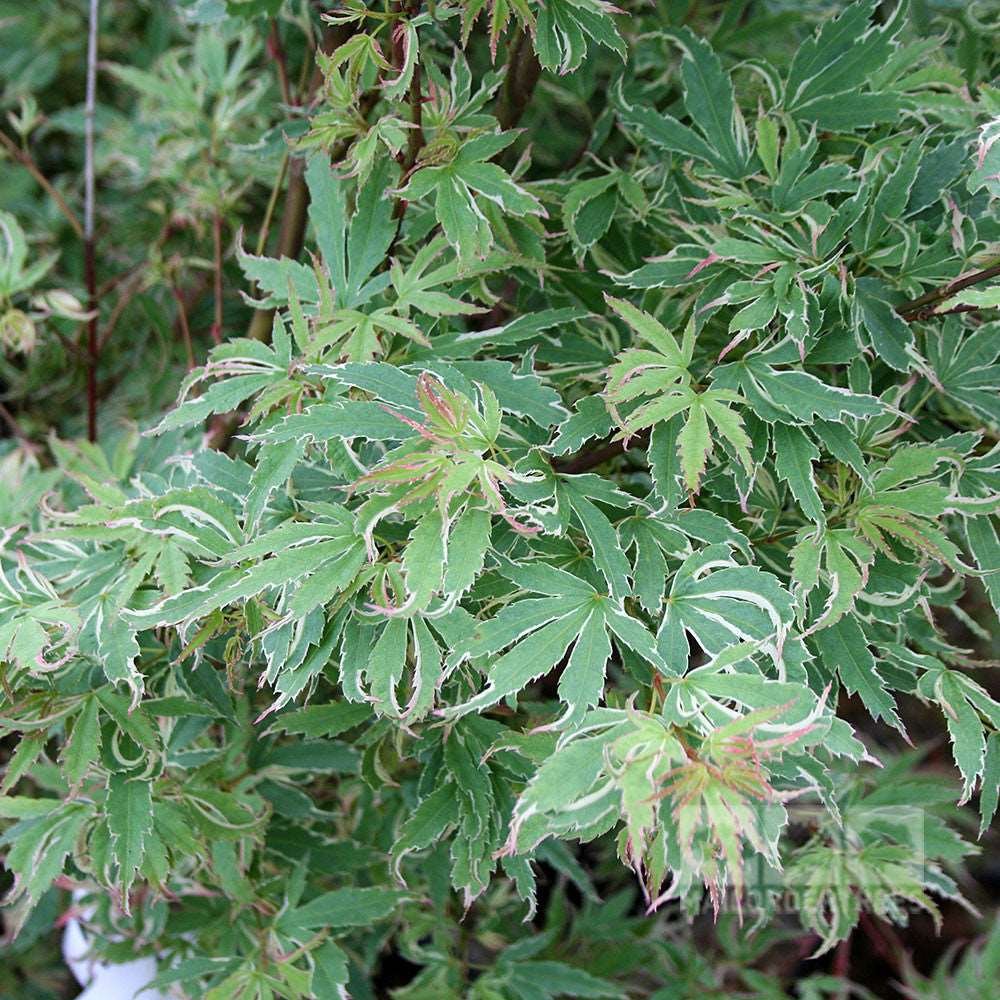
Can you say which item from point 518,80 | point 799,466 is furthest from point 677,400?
point 518,80

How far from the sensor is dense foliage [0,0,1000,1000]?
654mm

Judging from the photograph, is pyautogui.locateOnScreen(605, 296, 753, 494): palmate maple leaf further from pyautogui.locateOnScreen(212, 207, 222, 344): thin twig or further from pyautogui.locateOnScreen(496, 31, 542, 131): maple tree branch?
pyautogui.locateOnScreen(212, 207, 222, 344): thin twig

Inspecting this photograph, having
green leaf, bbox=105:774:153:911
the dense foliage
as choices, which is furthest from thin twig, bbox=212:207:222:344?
green leaf, bbox=105:774:153:911

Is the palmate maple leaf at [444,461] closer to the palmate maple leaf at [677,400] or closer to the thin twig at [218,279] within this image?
the palmate maple leaf at [677,400]

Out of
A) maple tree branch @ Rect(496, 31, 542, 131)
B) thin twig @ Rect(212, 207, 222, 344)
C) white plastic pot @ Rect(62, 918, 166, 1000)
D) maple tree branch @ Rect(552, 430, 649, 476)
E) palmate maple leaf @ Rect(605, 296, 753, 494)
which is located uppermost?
maple tree branch @ Rect(496, 31, 542, 131)

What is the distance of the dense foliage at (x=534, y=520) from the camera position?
65cm

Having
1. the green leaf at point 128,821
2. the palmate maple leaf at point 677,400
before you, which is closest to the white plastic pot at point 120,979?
the green leaf at point 128,821

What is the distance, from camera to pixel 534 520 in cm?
69

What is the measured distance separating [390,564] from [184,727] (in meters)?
0.37

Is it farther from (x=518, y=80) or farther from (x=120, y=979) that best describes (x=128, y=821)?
(x=518, y=80)

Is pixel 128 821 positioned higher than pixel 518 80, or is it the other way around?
pixel 518 80

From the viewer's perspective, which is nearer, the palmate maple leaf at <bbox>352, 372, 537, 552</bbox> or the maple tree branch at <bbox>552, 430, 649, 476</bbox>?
the palmate maple leaf at <bbox>352, 372, 537, 552</bbox>

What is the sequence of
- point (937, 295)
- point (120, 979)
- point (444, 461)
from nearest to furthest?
point (444, 461) → point (937, 295) → point (120, 979)

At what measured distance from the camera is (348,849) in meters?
1.00
